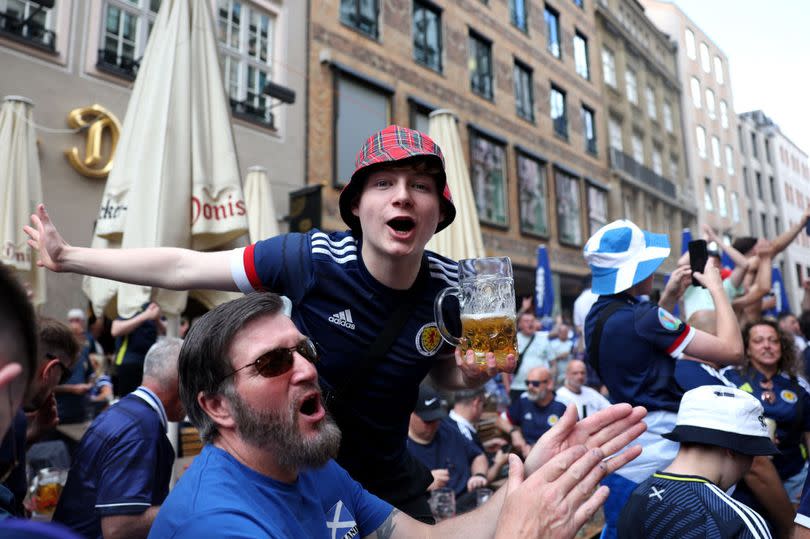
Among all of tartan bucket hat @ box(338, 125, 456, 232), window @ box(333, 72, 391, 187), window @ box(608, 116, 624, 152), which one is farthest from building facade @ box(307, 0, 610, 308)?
tartan bucket hat @ box(338, 125, 456, 232)

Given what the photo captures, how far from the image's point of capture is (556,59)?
2072 centimetres

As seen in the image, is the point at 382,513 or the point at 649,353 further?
the point at 649,353

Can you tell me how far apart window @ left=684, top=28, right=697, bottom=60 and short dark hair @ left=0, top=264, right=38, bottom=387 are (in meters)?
38.0

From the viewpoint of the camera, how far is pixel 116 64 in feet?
30.1

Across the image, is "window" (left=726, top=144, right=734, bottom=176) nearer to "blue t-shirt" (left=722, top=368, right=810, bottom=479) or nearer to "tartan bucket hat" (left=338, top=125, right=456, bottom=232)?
"blue t-shirt" (left=722, top=368, right=810, bottom=479)

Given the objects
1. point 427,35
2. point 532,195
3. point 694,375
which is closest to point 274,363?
point 694,375

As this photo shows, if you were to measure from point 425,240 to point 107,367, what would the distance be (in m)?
6.89

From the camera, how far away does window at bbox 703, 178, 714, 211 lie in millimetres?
31797

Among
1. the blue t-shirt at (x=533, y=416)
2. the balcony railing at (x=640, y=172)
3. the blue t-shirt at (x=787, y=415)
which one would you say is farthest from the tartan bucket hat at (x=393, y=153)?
the balcony railing at (x=640, y=172)

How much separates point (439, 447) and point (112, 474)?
281 cm

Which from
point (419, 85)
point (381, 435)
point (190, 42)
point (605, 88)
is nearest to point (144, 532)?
point (381, 435)

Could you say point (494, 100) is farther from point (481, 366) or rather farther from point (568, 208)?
point (481, 366)

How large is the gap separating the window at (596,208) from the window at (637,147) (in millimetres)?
4232

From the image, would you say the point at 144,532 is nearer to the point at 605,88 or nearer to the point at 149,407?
the point at 149,407
